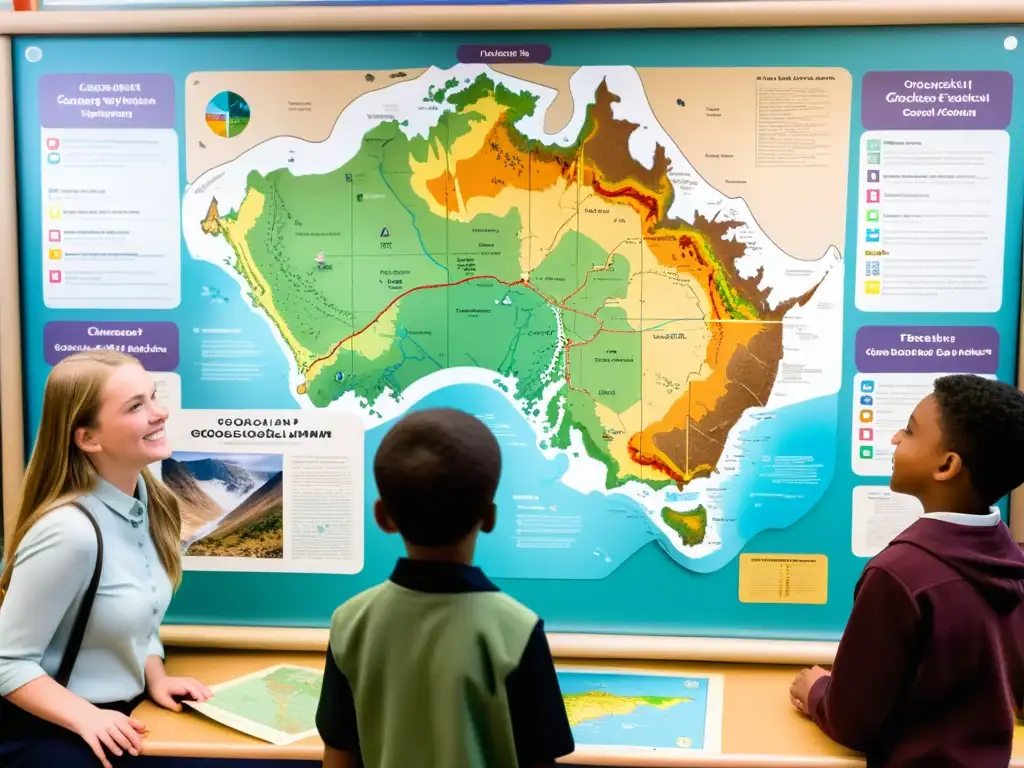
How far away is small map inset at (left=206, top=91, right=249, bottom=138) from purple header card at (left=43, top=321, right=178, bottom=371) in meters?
0.47

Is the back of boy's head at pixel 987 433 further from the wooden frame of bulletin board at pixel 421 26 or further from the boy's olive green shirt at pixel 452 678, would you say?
the boy's olive green shirt at pixel 452 678

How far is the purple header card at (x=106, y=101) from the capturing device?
79.4 inches

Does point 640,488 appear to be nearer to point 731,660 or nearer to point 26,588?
point 731,660

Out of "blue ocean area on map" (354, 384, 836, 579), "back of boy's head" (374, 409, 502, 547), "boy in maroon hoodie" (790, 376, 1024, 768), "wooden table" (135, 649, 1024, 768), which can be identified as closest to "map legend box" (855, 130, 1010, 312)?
"blue ocean area on map" (354, 384, 836, 579)

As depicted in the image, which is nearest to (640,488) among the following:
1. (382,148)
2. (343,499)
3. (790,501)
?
(790,501)

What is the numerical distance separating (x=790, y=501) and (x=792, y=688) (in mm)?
399

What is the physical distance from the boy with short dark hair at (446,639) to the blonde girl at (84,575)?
2.26 feet

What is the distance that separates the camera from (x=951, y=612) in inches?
55.3

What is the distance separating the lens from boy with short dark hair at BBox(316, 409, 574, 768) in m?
1.12

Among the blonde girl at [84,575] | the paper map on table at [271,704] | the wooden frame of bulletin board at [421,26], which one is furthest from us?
the wooden frame of bulletin board at [421,26]

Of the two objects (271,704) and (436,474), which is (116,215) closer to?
(271,704)

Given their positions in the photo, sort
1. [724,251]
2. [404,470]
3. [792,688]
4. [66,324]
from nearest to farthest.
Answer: [404,470] < [792,688] < [724,251] < [66,324]

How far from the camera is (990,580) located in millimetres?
1420

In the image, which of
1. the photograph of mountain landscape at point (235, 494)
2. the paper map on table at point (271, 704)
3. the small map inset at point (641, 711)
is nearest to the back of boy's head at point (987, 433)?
the small map inset at point (641, 711)
